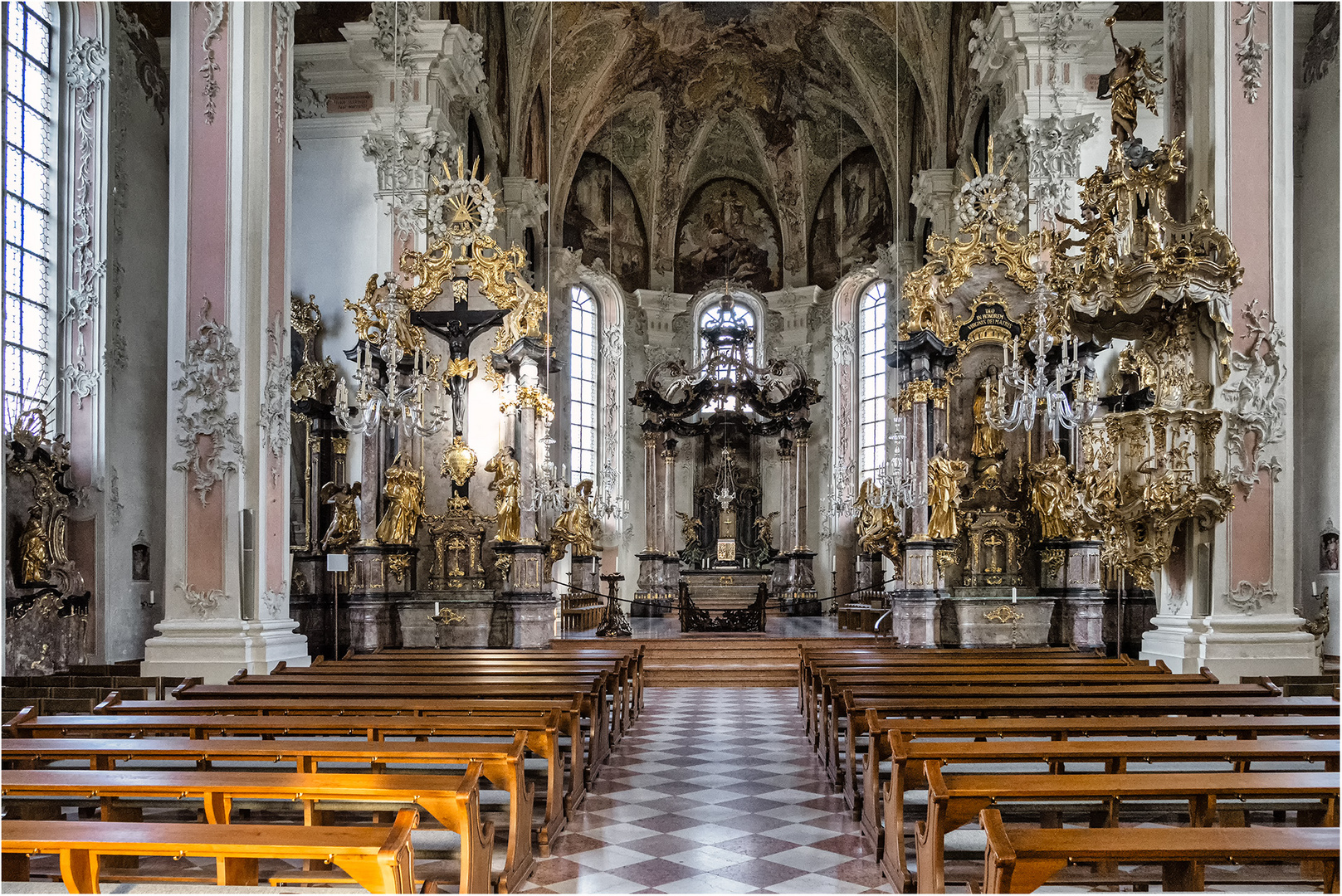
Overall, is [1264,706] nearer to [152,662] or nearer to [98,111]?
[152,662]

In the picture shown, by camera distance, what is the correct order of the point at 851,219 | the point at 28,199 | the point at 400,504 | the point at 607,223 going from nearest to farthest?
1. the point at 28,199
2. the point at 400,504
3. the point at 851,219
4. the point at 607,223

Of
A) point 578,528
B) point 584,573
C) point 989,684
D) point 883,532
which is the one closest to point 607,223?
point 584,573

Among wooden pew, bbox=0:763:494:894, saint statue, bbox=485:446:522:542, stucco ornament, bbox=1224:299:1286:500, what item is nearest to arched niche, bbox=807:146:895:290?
saint statue, bbox=485:446:522:542

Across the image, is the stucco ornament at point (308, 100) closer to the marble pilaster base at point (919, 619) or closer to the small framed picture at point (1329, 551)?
the marble pilaster base at point (919, 619)

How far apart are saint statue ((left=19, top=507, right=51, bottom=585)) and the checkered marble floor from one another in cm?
675

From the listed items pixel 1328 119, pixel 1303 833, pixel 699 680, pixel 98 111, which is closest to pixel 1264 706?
pixel 1303 833

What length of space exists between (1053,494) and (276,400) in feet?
30.4

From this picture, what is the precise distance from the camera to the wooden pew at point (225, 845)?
3.30m

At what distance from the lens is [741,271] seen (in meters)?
29.5

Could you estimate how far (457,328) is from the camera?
14.5 metres

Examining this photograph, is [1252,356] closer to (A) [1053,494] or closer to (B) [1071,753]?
(A) [1053,494]

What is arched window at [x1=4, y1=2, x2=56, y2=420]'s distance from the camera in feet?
41.6

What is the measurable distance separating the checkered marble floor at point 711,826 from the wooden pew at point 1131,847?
2102mm

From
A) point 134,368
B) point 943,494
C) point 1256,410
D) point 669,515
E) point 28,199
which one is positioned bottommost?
point 669,515
